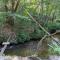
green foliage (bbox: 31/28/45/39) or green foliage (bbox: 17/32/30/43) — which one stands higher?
green foliage (bbox: 17/32/30/43)

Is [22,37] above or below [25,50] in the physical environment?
above

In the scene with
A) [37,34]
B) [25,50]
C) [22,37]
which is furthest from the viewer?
→ [37,34]

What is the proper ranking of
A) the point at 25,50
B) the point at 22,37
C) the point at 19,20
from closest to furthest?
the point at 25,50
the point at 22,37
the point at 19,20

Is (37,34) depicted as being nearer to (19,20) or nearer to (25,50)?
(19,20)

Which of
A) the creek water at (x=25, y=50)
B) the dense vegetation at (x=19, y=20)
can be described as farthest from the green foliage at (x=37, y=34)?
the creek water at (x=25, y=50)

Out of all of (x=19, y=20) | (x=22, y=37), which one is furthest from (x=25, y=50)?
(x=19, y=20)

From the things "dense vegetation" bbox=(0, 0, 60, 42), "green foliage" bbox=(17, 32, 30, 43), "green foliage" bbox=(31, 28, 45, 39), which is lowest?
"green foliage" bbox=(31, 28, 45, 39)

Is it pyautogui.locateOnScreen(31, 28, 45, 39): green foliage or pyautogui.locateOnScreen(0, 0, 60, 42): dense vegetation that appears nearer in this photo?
pyautogui.locateOnScreen(0, 0, 60, 42): dense vegetation

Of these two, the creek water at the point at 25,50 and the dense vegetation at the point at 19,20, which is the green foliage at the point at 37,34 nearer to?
the dense vegetation at the point at 19,20

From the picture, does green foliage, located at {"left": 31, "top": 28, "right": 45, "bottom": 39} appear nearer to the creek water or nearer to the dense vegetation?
the dense vegetation

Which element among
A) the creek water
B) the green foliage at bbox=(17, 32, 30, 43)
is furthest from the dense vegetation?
the creek water

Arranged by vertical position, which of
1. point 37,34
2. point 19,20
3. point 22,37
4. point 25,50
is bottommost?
point 37,34

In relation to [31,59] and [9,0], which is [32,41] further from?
[31,59]

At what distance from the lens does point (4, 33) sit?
22.2 metres
